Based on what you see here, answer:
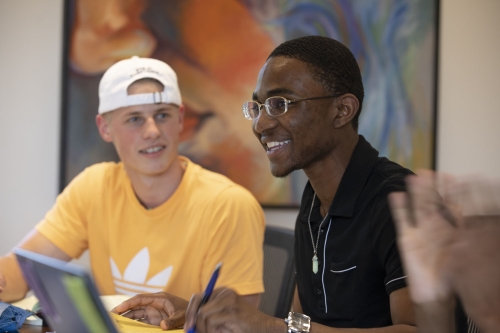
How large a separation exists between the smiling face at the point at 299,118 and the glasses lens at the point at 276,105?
0.01 metres

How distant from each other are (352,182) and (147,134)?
0.98 metres

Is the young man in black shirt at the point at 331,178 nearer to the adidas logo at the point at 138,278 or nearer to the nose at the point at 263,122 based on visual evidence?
the nose at the point at 263,122

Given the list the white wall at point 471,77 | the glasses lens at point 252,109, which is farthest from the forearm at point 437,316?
the white wall at point 471,77

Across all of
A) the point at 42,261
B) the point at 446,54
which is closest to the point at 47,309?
the point at 42,261

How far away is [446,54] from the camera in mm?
3186

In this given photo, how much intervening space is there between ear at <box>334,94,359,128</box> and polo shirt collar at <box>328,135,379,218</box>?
0.34 feet

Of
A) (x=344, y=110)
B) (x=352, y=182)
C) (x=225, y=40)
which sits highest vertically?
(x=225, y=40)

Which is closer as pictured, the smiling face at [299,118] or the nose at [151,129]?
the smiling face at [299,118]

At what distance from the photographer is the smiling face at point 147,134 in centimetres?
240

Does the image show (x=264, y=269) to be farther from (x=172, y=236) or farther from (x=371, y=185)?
(x=371, y=185)

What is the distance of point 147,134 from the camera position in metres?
2.39

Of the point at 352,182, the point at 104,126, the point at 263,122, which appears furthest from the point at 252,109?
the point at 104,126

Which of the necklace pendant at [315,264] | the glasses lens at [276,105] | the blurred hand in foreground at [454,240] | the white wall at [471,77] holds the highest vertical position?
the white wall at [471,77]

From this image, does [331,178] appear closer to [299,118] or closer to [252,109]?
[299,118]
